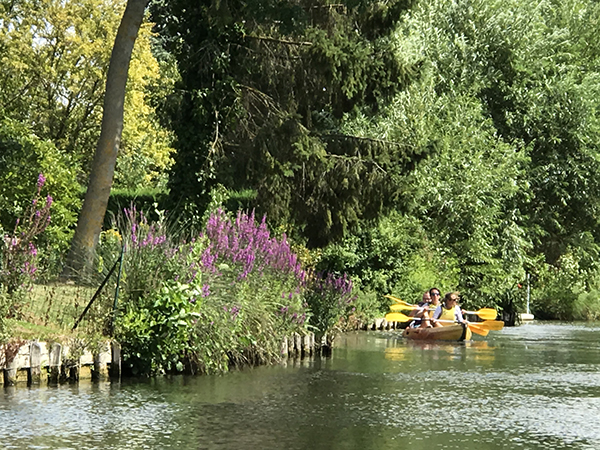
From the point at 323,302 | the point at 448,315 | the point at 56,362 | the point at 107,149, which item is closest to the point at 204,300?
the point at 56,362

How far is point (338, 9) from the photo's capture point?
2869 cm

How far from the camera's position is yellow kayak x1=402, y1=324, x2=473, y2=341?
27.7 metres

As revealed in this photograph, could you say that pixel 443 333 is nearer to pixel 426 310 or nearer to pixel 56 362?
pixel 426 310

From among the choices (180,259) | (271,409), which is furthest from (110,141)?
(271,409)

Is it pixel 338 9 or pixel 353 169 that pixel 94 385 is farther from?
pixel 338 9

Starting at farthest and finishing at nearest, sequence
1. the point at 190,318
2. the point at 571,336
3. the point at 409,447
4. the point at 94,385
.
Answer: the point at 571,336, the point at 190,318, the point at 94,385, the point at 409,447

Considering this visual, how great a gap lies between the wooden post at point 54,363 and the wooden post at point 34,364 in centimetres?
25

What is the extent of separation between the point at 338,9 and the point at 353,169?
14.7ft

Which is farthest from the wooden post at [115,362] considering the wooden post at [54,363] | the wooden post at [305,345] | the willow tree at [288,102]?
the willow tree at [288,102]

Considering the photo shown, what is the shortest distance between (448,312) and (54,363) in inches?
656

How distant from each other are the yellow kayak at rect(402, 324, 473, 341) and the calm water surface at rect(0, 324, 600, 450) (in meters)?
7.54

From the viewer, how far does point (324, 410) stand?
526 inches

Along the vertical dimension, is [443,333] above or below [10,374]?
above

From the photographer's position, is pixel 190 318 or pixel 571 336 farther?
pixel 571 336
